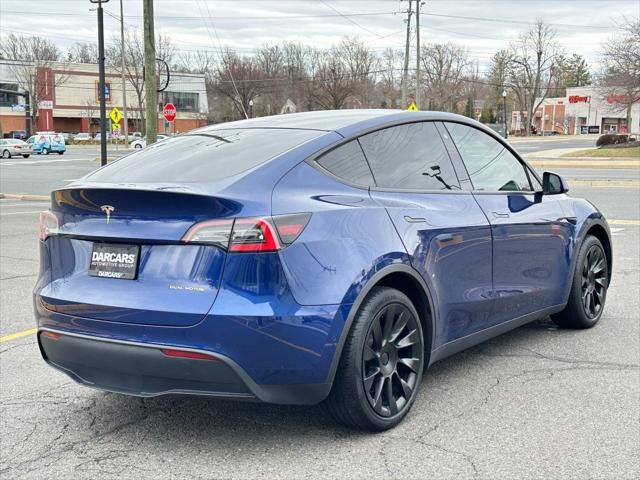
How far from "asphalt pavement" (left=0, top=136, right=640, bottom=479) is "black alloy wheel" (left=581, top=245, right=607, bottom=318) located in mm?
522

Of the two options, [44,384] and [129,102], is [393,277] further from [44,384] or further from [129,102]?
[129,102]

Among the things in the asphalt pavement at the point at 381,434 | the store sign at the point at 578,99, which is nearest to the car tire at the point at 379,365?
the asphalt pavement at the point at 381,434

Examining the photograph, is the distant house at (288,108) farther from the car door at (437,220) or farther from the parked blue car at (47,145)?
the car door at (437,220)

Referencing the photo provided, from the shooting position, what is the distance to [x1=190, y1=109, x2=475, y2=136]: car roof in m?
4.20

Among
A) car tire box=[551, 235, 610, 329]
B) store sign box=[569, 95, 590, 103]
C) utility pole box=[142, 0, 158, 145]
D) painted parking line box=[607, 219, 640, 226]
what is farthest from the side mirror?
store sign box=[569, 95, 590, 103]

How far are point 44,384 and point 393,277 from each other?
2.42 metres

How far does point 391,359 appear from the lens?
3.90 meters

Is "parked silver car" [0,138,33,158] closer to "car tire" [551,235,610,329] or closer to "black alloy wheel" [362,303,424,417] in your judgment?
"car tire" [551,235,610,329]

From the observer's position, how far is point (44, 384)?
4.75 metres

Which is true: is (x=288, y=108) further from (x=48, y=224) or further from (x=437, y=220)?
(x=48, y=224)

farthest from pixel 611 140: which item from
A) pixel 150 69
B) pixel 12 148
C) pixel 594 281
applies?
pixel 594 281

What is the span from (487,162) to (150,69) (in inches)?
657

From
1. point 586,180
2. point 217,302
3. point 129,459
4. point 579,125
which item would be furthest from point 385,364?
point 579,125

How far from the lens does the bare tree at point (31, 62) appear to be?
9238 centimetres
